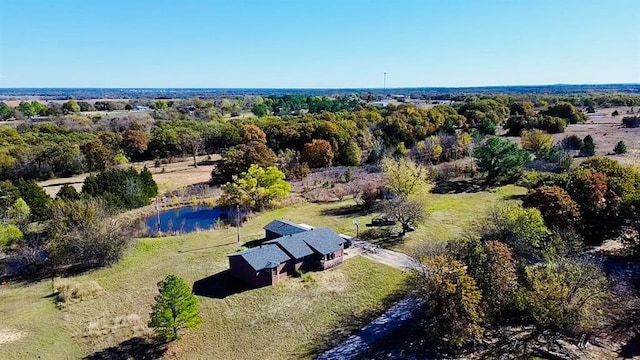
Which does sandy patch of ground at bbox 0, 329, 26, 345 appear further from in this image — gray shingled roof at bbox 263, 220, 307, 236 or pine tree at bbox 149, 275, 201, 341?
gray shingled roof at bbox 263, 220, 307, 236

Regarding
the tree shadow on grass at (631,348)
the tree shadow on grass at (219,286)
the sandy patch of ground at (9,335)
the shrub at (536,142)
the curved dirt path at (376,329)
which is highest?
the shrub at (536,142)

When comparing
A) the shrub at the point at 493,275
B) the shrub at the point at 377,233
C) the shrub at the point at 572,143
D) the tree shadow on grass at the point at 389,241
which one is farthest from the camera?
the shrub at the point at 572,143

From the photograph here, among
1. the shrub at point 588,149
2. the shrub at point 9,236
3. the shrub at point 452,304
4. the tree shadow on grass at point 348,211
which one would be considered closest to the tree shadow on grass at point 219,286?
the shrub at point 452,304

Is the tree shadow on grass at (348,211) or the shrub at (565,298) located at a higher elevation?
the shrub at (565,298)

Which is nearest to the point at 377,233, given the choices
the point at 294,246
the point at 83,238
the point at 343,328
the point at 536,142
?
the point at 294,246

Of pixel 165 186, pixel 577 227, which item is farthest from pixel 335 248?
pixel 165 186

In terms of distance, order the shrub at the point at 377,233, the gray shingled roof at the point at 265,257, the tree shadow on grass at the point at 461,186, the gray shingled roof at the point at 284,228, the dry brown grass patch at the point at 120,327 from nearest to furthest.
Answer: the dry brown grass patch at the point at 120,327
the gray shingled roof at the point at 265,257
the gray shingled roof at the point at 284,228
the shrub at the point at 377,233
the tree shadow on grass at the point at 461,186

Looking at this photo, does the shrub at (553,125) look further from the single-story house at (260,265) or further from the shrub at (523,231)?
the single-story house at (260,265)

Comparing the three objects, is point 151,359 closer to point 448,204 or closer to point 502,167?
point 448,204
